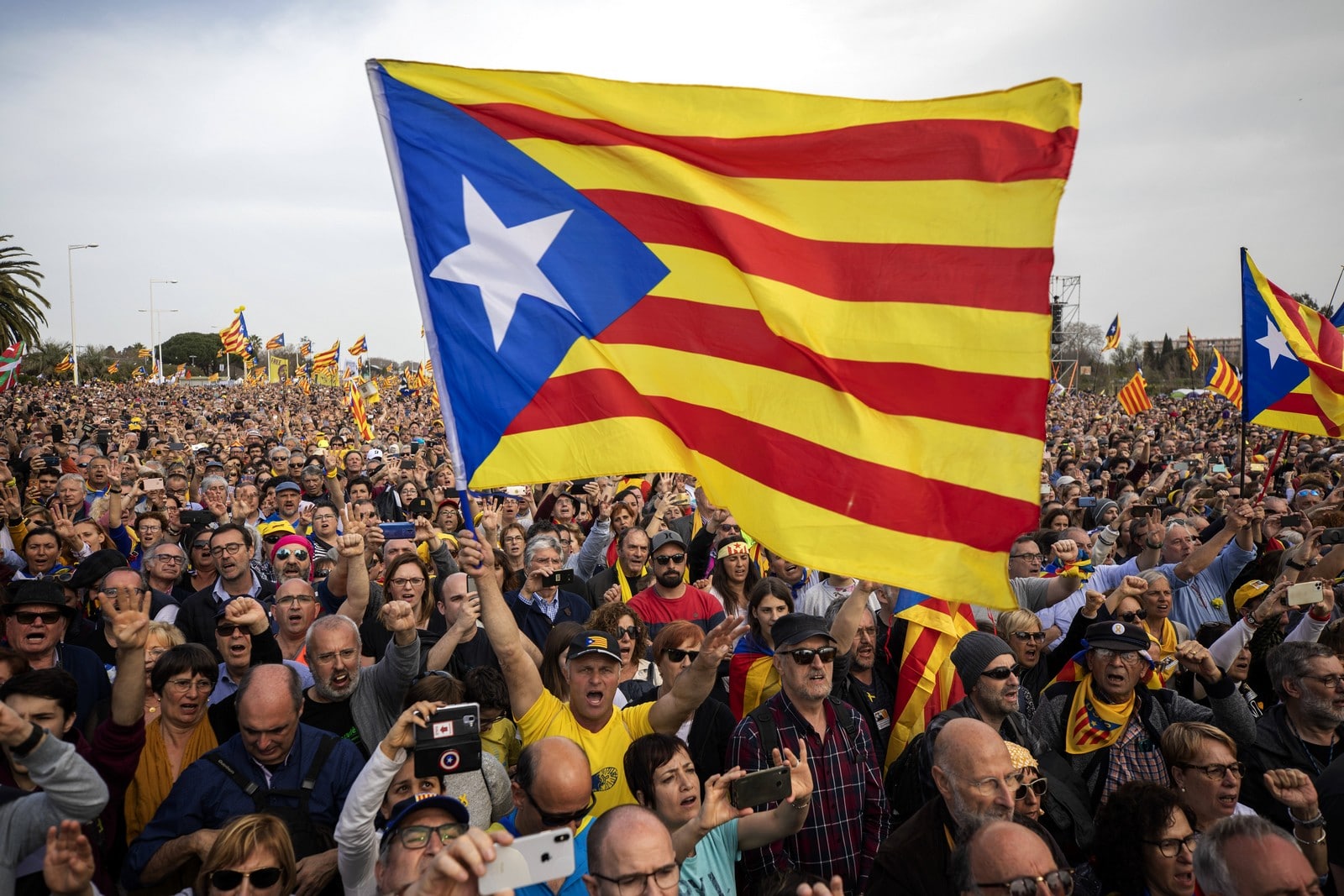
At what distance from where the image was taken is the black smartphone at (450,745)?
2.74 m

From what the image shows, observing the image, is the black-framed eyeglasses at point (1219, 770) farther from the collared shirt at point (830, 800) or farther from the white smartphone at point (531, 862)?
the white smartphone at point (531, 862)

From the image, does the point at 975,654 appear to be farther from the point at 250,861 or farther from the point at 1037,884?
the point at 250,861

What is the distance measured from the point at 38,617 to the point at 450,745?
381 centimetres

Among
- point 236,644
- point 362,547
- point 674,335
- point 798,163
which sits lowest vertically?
point 236,644

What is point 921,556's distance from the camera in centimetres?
362

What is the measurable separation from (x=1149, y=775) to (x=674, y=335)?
314cm

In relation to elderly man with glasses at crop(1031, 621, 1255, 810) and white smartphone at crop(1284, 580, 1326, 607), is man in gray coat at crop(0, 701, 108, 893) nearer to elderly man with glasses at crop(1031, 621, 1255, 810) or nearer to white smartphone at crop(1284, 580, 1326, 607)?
elderly man with glasses at crop(1031, 621, 1255, 810)

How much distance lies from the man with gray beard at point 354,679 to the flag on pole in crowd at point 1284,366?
882cm

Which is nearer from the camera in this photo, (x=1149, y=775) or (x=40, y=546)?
(x=1149, y=775)

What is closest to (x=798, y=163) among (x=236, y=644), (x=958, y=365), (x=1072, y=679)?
(x=958, y=365)

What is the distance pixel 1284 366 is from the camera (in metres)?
9.93

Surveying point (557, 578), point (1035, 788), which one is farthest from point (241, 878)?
point (557, 578)

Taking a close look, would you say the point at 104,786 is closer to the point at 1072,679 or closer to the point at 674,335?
the point at 674,335

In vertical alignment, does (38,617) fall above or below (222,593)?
below
